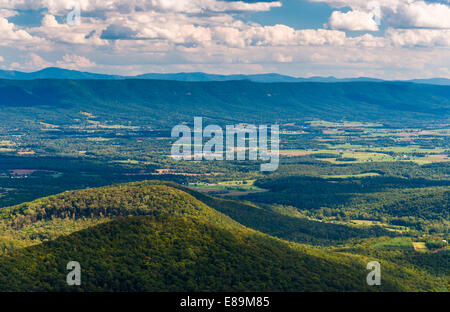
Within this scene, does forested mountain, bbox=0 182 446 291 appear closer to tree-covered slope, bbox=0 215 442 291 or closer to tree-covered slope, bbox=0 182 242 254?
tree-covered slope, bbox=0 215 442 291

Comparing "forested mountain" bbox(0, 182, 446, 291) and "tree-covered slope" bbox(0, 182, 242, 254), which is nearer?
"forested mountain" bbox(0, 182, 446, 291)

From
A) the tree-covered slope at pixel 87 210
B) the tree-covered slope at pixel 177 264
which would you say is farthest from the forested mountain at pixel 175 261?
the tree-covered slope at pixel 87 210

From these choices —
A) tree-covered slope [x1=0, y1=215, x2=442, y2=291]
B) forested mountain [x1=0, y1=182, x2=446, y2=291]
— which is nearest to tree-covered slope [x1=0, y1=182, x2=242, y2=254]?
forested mountain [x1=0, y1=182, x2=446, y2=291]

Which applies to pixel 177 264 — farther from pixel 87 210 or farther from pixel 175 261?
pixel 87 210

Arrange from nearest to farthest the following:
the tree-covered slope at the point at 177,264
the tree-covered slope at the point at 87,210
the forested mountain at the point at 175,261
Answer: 1. the tree-covered slope at the point at 177,264
2. the forested mountain at the point at 175,261
3. the tree-covered slope at the point at 87,210

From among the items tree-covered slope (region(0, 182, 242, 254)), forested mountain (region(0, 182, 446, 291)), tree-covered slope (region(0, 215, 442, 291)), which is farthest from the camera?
tree-covered slope (region(0, 182, 242, 254))

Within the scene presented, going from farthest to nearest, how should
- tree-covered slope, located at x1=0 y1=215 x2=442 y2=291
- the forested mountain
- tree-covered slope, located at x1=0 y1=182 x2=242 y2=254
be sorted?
tree-covered slope, located at x1=0 y1=182 x2=242 y2=254
the forested mountain
tree-covered slope, located at x1=0 y1=215 x2=442 y2=291

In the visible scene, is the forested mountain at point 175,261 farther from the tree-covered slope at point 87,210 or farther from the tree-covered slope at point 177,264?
the tree-covered slope at point 87,210

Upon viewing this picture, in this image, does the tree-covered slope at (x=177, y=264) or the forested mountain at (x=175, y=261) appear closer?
the tree-covered slope at (x=177, y=264)
